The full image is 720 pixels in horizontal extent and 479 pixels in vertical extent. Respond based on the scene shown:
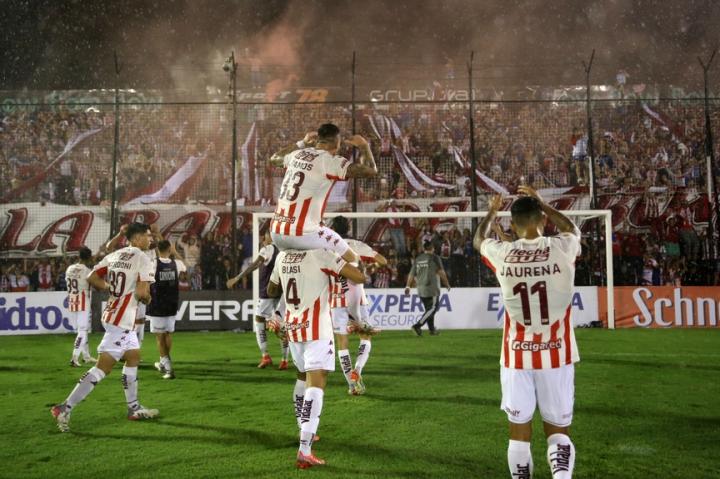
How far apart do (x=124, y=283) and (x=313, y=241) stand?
115 inches

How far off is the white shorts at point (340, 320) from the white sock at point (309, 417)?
11.8ft

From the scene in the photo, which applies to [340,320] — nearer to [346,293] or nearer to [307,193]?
[346,293]

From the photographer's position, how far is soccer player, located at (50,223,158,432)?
768cm

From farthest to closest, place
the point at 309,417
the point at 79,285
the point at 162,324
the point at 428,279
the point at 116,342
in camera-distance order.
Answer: the point at 428,279 → the point at 79,285 → the point at 162,324 → the point at 116,342 → the point at 309,417

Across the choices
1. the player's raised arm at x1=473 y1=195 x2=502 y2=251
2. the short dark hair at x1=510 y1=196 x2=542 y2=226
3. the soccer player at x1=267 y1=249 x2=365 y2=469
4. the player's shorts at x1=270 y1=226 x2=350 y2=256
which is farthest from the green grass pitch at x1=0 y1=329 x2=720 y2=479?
the short dark hair at x1=510 y1=196 x2=542 y2=226

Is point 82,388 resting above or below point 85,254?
below

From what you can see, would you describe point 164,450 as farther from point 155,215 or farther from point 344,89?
point 344,89

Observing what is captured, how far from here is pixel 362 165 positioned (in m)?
6.13

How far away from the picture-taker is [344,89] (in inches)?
1136

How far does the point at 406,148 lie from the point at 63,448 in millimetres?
19089

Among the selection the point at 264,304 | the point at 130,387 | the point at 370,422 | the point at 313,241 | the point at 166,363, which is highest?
the point at 313,241

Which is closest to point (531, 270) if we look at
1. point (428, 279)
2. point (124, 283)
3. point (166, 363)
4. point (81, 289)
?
point (124, 283)

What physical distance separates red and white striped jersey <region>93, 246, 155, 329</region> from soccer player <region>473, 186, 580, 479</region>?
4.71 metres

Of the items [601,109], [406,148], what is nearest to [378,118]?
[406,148]
